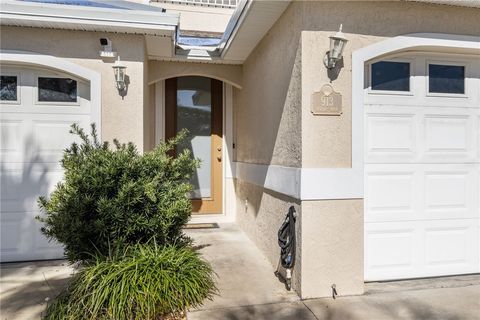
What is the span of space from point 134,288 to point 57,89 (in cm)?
346

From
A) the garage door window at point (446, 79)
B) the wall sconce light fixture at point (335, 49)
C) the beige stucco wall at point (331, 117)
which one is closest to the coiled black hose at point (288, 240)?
the beige stucco wall at point (331, 117)

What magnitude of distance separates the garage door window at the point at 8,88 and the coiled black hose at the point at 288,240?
170 inches

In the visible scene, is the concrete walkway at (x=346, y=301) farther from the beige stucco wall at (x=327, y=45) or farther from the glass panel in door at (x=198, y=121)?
the glass panel in door at (x=198, y=121)

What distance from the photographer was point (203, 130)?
8.00 meters

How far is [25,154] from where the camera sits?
5324 mm

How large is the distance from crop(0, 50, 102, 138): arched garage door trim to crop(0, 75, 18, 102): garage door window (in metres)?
0.30

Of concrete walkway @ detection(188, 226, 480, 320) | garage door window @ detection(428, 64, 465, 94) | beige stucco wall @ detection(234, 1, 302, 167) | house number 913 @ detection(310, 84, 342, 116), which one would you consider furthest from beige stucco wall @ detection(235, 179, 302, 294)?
garage door window @ detection(428, 64, 465, 94)

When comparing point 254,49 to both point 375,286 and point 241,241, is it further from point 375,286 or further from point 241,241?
point 375,286

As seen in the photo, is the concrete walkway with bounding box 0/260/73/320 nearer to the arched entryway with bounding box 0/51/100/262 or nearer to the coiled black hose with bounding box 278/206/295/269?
the arched entryway with bounding box 0/51/100/262

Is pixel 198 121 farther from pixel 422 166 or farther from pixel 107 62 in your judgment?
pixel 422 166

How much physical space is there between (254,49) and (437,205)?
375 centimetres

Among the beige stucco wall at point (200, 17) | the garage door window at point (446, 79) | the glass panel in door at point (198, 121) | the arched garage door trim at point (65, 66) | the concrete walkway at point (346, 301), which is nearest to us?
→ the concrete walkway at point (346, 301)

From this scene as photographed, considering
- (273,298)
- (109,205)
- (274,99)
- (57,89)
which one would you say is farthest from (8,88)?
(273,298)

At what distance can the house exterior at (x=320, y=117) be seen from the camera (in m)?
4.12
